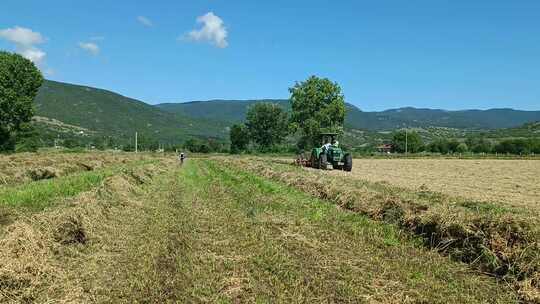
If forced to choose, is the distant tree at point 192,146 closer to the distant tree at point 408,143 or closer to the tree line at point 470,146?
the tree line at point 470,146

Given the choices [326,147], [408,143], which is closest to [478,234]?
[326,147]

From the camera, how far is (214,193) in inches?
753

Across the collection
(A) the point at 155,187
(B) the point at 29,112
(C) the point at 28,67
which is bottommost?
(A) the point at 155,187

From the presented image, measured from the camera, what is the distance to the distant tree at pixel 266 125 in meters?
109

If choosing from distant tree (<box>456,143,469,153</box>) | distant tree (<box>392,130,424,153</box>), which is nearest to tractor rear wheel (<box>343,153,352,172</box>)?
distant tree (<box>456,143,469,153</box>)

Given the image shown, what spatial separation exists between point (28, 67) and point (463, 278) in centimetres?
7091

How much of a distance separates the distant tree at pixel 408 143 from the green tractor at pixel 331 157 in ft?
275

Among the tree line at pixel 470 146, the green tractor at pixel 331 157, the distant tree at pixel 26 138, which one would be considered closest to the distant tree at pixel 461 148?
the tree line at pixel 470 146

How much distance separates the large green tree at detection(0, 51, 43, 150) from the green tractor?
4546 cm

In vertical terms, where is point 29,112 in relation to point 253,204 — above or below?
above

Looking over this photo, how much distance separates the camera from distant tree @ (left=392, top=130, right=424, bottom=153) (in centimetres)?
11594

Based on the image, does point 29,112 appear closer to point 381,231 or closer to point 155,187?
point 155,187

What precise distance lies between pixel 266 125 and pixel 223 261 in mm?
100999

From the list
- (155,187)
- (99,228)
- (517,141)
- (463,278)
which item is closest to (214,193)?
(155,187)
